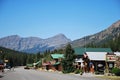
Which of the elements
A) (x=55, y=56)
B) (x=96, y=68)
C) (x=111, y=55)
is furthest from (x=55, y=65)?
(x=111, y=55)

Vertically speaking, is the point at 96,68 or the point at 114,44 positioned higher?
the point at 114,44

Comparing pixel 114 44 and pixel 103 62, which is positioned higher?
pixel 114 44

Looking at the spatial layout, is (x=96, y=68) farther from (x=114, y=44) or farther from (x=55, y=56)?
(x=114, y=44)

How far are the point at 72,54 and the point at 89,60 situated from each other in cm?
792

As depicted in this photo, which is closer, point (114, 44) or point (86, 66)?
point (86, 66)

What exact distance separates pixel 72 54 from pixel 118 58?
2823 cm

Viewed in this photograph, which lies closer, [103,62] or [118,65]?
[118,65]

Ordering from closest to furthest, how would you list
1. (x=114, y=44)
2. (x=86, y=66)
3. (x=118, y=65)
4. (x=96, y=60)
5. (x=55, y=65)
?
1. (x=118, y=65)
2. (x=96, y=60)
3. (x=86, y=66)
4. (x=55, y=65)
5. (x=114, y=44)

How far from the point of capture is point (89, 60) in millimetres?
82312

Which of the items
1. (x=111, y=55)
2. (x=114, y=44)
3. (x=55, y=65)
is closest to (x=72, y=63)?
(x=111, y=55)

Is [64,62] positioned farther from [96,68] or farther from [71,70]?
[96,68]

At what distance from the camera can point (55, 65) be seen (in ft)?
444

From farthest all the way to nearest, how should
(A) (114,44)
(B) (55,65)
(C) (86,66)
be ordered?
(A) (114,44) → (B) (55,65) → (C) (86,66)

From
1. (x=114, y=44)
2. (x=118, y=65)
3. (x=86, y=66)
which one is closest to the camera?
(x=118, y=65)
